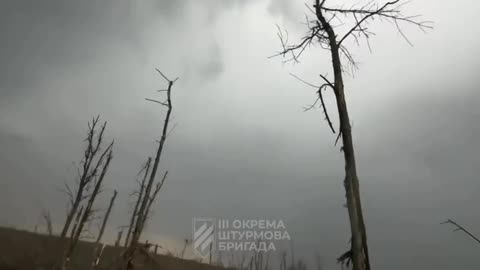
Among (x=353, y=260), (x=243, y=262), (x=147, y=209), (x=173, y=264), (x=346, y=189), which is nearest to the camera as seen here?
(x=353, y=260)

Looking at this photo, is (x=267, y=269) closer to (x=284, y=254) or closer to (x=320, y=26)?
(x=284, y=254)

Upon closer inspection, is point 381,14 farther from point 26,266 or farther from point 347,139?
point 26,266

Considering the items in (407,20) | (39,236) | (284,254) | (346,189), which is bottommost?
(346,189)

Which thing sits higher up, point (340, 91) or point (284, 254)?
point (284, 254)

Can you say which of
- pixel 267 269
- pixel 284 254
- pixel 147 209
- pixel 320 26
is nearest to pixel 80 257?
pixel 147 209

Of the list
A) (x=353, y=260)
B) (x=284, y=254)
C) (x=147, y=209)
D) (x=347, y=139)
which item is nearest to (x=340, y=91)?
(x=347, y=139)

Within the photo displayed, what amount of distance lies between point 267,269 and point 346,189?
6997 centimetres

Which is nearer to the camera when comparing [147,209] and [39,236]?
[147,209]

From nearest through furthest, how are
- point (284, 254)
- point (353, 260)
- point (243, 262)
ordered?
point (353, 260) → point (243, 262) → point (284, 254)

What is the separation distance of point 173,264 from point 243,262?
28093 mm

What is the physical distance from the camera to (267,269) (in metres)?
70.0

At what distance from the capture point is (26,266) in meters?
28.5

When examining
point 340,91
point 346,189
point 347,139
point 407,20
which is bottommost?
point 346,189

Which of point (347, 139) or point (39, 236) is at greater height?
point (39, 236)
